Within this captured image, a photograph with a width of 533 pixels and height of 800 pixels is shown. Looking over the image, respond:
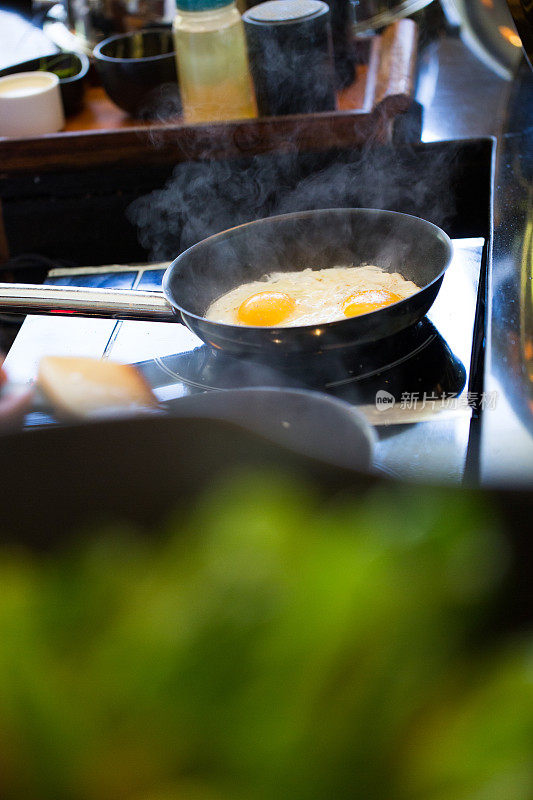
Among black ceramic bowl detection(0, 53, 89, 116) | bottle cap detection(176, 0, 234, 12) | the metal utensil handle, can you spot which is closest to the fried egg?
the metal utensil handle

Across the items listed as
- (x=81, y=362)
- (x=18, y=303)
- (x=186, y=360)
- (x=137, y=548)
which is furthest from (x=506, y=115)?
(x=137, y=548)

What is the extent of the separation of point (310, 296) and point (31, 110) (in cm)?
103

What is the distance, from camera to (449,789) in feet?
0.89

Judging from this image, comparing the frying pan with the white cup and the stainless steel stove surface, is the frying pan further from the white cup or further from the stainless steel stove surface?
the white cup

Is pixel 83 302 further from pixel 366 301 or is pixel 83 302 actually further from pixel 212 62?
pixel 212 62

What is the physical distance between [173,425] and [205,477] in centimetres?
5

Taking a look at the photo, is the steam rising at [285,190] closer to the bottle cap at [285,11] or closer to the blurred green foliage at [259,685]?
the bottle cap at [285,11]

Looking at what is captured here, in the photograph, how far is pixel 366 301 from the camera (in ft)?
4.22

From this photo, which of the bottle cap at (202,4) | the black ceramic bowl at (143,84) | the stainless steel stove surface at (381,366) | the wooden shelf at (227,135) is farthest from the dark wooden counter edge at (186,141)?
the stainless steel stove surface at (381,366)

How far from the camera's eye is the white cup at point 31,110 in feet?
6.48

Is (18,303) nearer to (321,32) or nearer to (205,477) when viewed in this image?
(205,477)

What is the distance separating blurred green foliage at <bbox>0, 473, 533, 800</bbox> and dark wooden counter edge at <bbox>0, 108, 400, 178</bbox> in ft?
5.31

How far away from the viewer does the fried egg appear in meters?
1.30

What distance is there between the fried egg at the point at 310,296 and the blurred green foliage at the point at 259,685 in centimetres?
95
